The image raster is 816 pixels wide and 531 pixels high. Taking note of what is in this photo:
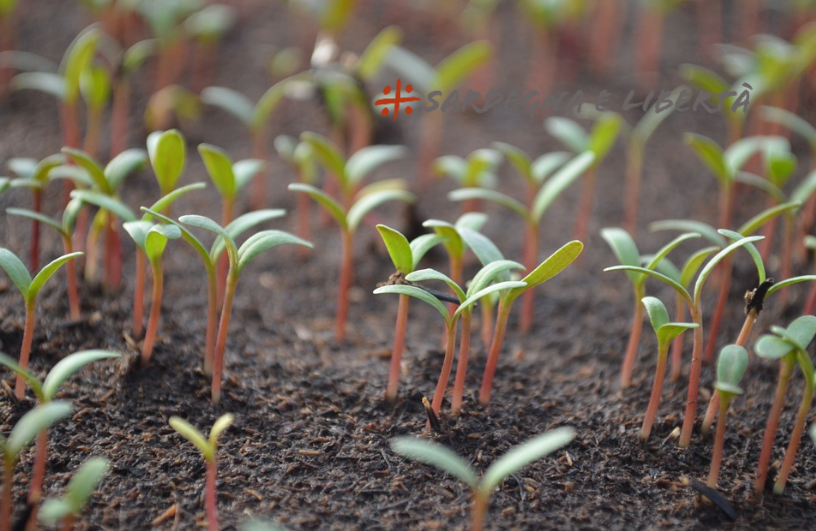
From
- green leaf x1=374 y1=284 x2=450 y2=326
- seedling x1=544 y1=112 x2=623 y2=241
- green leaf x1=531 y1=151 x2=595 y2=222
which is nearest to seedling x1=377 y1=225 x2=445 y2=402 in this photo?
green leaf x1=374 y1=284 x2=450 y2=326

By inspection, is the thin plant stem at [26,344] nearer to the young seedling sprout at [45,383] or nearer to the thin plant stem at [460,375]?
the young seedling sprout at [45,383]

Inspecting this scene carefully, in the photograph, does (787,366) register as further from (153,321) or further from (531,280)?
(153,321)

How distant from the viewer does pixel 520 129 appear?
10.2 feet

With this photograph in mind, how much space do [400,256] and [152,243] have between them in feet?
1.65

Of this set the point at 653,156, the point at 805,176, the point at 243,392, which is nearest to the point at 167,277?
the point at 243,392

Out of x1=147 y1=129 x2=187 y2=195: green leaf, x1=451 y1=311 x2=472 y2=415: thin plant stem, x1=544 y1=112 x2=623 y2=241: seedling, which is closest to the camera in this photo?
x1=451 y1=311 x2=472 y2=415: thin plant stem

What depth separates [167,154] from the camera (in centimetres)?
173

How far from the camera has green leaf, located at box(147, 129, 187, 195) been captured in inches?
67.0

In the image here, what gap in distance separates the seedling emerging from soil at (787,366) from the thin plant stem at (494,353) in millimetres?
482

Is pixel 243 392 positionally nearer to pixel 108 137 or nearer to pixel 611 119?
pixel 611 119

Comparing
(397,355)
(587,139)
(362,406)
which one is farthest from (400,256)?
(587,139)

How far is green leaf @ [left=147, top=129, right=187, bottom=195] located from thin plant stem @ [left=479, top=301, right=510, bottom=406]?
83 centimetres

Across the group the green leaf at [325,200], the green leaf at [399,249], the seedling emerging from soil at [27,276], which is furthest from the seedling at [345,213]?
the seedling emerging from soil at [27,276]

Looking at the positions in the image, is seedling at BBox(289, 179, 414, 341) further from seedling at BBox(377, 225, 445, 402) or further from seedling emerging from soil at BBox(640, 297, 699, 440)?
seedling emerging from soil at BBox(640, 297, 699, 440)
